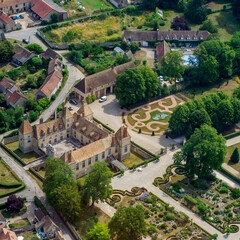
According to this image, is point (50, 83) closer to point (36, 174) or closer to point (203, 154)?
point (36, 174)

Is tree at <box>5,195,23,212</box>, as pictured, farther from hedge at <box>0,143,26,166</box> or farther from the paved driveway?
the paved driveway

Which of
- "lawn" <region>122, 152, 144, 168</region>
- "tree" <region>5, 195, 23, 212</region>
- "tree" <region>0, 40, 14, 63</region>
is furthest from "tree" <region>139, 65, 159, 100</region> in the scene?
"tree" <region>5, 195, 23, 212</region>

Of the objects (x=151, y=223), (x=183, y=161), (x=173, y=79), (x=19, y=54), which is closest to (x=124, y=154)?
(x=183, y=161)

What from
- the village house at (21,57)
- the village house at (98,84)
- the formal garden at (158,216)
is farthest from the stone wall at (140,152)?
the village house at (21,57)

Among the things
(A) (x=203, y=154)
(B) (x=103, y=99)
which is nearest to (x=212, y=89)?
(B) (x=103, y=99)

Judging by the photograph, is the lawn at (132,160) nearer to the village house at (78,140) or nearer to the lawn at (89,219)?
the village house at (78,140)
